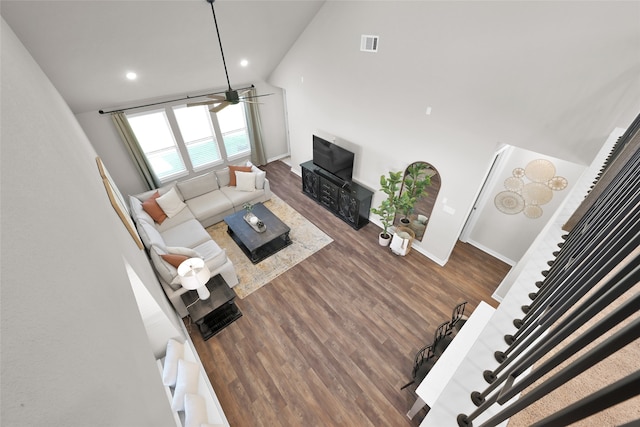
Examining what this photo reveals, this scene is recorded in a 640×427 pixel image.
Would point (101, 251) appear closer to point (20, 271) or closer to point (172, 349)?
point (20, 271)

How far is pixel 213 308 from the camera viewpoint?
3.68 m

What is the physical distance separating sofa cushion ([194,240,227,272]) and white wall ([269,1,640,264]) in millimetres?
3061

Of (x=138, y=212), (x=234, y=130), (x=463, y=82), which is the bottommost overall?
(x=138, y=212)

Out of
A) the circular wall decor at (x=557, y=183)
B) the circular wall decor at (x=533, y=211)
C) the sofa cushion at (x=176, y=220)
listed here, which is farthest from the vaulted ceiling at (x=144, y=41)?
the circular wall decor at (x=533, y=211)

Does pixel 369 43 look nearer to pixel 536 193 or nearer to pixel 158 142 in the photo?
pixel 536 193

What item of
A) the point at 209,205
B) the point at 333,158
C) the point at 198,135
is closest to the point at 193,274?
the point at 209,205

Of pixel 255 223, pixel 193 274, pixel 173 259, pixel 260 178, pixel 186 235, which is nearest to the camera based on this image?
pixel 193 274

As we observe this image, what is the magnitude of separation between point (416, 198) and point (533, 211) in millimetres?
1820

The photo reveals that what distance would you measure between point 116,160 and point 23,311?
6.35 m

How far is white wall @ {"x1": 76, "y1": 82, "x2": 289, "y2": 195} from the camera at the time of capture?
5.08 metres

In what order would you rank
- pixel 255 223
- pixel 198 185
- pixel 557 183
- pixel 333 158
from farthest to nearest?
1. pixel 198 185
2. pixel 333 158
3. pixel 255 223
4. pixel 557 183

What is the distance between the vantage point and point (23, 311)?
0.49 meters

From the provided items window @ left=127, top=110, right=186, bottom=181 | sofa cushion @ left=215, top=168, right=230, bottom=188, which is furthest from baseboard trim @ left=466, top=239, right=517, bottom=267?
window @ left=127, top=110, right=186, bottom=181

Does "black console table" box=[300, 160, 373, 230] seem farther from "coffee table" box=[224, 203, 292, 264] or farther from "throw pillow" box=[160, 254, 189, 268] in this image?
Result: "throw pillow" box=[160, 254, 189, 268]
